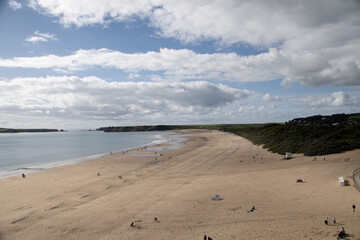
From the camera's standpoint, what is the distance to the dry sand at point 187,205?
1177 cm

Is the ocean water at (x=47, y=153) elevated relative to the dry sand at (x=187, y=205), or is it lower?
lower

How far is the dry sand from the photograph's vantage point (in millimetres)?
11773

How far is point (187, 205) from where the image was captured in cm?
1516

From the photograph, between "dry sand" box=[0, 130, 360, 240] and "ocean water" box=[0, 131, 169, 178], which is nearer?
"dry sand" box=[0, 130, 360, 240]

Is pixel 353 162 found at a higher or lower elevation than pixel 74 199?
Result: higher

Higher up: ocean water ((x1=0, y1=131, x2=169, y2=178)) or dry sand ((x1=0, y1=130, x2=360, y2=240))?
dry sand ((x1=0, y1=130, x2=360, y2=240))

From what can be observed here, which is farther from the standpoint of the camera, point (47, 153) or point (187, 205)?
point (47, 153)

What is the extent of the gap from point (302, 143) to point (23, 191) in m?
34.1

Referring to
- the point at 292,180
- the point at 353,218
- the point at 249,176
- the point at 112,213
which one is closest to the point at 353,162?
the point at 292,180

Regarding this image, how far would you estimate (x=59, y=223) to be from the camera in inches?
525

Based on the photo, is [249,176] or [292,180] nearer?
[292,180]

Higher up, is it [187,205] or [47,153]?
[187,205]

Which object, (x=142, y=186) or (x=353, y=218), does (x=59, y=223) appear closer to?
(x=142, y=186)

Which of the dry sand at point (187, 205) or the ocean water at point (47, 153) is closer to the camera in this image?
the dry sand at point (187, 205)
